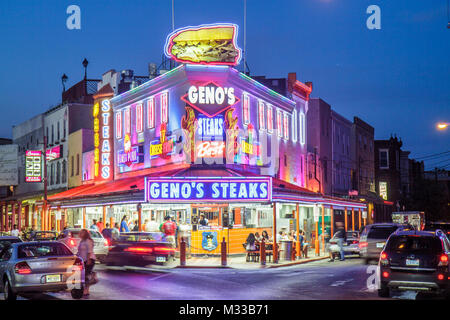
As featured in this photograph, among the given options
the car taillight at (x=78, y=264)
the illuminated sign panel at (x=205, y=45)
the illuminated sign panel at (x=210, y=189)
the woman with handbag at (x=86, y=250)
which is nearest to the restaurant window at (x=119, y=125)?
the illuminated sign panel at (x=205, y=45)

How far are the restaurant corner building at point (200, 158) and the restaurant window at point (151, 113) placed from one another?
6 cm

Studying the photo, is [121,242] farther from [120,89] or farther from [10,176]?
[10,176]

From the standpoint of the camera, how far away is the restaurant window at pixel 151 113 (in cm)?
3838

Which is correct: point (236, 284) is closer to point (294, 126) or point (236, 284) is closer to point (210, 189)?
point (210, 189)

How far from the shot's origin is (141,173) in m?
39.0

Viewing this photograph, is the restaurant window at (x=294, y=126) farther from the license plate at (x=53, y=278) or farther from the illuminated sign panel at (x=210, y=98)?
the license plate at (x=53, y=278)

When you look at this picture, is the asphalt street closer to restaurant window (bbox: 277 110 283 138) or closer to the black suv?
the black suv

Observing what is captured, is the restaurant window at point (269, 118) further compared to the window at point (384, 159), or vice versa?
the window at point (384, 159)

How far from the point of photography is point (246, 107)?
3769cm

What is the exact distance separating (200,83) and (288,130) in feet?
36.2

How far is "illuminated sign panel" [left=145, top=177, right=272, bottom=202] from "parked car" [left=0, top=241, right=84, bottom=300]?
50.5 feet

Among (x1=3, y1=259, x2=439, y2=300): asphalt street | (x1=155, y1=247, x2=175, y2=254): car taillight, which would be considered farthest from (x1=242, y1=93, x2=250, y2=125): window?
(x1=155, y1=247, x2=175, y2=254): car taillight

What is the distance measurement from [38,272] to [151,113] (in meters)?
23.8
